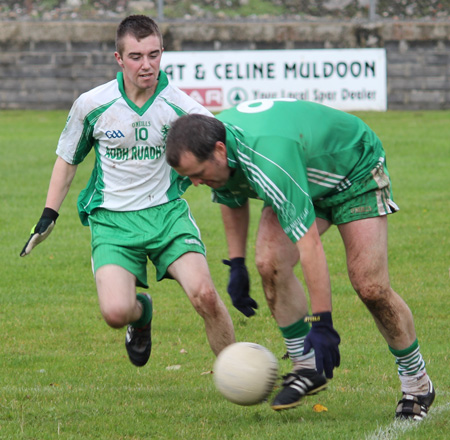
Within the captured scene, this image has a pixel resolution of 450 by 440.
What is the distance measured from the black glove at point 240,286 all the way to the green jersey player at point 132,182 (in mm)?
137

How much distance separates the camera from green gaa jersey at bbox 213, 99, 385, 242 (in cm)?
452

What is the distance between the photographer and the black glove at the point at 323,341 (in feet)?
15.1

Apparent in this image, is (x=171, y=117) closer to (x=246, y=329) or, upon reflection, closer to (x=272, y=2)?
(x=246, y=329)

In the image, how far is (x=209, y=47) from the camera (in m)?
20.4

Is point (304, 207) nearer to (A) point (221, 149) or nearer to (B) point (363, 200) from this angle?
(A) point (221, 149)

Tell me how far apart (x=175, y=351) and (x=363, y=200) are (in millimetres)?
2551

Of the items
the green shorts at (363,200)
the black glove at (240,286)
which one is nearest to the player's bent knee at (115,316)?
the black glove at (240,286)

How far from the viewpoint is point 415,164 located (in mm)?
15680

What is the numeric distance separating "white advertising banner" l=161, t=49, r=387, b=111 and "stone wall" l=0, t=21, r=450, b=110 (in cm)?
58

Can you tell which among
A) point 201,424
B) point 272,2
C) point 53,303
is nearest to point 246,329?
point 53,303

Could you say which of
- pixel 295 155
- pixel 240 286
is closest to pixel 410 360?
pixel 240 286

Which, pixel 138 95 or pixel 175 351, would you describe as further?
pixel 175 351

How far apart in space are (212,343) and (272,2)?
16.2 metres

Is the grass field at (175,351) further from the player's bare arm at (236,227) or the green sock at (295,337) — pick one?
the player's bare arm at (236,227)
